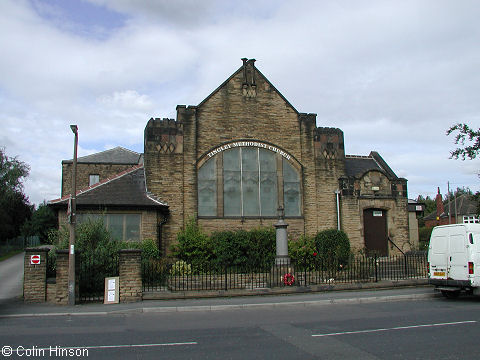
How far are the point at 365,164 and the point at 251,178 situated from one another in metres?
8.34

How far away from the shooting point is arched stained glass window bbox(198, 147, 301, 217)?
75.3 ft

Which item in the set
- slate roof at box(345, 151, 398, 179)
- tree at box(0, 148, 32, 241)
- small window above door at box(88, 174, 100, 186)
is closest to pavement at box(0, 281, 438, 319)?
slate roof at box(345, 151, 398, 179)

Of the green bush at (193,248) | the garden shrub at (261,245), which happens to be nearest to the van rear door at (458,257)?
the garden shrub at (261,245)

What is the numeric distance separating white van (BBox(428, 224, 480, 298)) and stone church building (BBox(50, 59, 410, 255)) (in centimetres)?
853

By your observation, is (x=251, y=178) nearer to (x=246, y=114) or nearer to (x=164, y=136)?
(x=246, y=114)

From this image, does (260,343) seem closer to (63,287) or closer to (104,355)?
(104,355)

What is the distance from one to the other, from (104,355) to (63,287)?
A: 7.89 meters

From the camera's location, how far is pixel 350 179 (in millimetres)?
24422

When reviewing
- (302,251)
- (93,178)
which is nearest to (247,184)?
(302,251)

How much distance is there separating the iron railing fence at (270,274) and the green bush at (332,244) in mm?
1003

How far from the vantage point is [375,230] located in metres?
24.6

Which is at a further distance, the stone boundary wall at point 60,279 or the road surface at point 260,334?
the stone boundary wall at point 60,279

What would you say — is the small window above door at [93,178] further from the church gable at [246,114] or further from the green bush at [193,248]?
the green bush at [193,248]

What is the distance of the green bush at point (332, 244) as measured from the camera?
22103 mm
